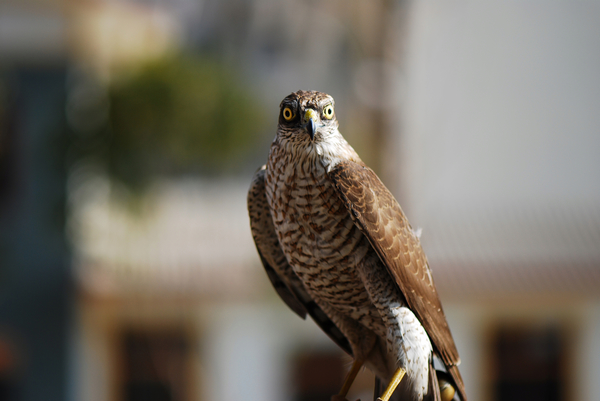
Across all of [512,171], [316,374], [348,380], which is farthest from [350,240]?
[512,171]

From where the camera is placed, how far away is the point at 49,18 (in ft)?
26.5

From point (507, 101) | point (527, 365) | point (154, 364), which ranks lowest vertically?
point (154, 364)

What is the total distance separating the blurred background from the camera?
22.6ft

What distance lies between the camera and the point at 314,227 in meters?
1.87

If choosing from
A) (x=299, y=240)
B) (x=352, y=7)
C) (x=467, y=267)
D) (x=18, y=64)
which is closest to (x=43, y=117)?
(x=18, y=64)

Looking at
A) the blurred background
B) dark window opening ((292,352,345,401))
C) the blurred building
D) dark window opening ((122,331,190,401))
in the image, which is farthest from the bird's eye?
dark window opening ((122,331,190,401))

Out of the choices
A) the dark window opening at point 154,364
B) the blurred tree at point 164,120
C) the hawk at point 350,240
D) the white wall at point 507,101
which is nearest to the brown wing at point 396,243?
the hawk at point 350,240

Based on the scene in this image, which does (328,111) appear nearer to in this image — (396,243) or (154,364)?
(396,243)

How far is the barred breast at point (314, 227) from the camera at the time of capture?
1859mm

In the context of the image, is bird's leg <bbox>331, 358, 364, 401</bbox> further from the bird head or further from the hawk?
the bird head

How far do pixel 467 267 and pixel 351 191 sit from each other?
308 inches

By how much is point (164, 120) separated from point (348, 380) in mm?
4952

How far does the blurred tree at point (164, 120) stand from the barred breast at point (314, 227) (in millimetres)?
4820

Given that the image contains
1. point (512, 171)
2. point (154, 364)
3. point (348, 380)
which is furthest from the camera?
point (512, 171)
